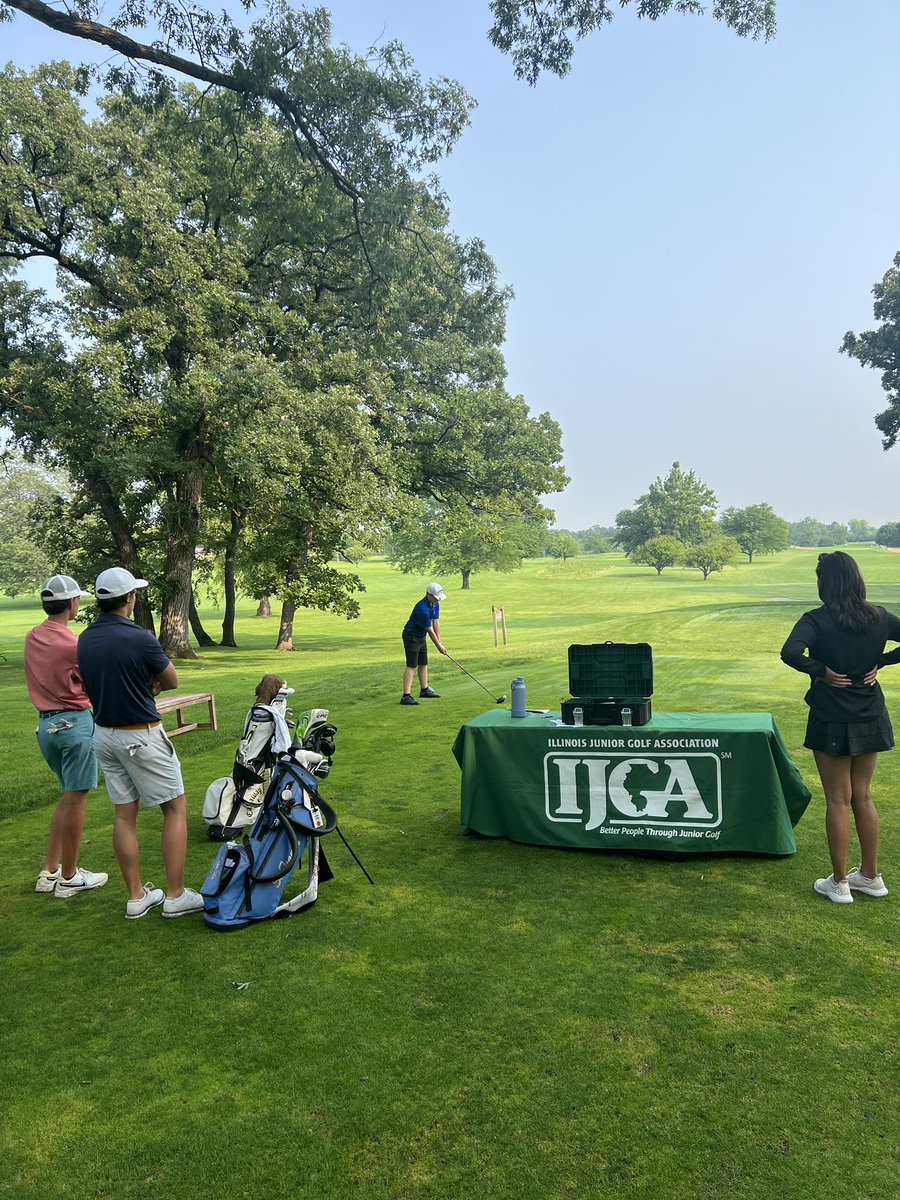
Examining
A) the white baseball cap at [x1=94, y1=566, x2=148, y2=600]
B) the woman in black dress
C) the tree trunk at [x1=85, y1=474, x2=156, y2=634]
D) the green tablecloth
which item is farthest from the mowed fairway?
the tree trunk at [x1=85, y1=474, x2=156, y2=634]

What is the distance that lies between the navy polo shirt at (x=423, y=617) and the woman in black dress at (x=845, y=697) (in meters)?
8.09

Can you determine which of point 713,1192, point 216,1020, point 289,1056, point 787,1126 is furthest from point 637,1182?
point 216,1020

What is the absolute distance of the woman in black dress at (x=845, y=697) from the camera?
4.86 meters

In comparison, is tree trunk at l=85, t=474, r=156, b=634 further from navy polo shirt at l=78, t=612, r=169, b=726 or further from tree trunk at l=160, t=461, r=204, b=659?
navy polo shirt at l=78, t=612, r=169, b=726

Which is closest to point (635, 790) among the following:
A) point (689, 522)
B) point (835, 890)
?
point (835, 890)

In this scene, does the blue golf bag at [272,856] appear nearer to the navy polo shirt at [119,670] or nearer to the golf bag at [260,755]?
the golf bag at [260,755]

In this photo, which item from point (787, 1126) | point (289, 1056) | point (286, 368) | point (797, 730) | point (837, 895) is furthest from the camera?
→ point (286, 368)

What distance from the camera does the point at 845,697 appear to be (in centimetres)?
487

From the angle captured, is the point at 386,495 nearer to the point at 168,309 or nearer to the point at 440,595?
the point at 168,309

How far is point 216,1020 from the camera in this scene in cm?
390

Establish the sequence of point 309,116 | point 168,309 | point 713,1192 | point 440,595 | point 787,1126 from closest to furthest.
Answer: point 713,1192 < point 787,1126 < point 309,116 < point 440,595 < point 168,309

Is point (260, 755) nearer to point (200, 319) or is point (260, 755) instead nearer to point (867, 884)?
point (867, 884)

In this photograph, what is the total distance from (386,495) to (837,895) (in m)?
20.0

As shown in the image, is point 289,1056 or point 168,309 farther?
point 168,309
